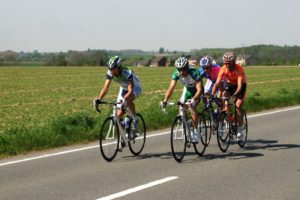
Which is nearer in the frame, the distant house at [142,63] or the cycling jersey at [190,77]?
the cycling jersey at [190,77]

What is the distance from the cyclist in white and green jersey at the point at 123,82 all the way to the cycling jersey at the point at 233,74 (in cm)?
192

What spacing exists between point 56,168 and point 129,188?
6.28 feet

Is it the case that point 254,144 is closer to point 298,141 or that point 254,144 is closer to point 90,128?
point 298,141

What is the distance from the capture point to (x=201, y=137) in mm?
9242

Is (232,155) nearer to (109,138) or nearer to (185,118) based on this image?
(185,118)

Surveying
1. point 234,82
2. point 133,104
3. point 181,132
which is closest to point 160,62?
→ point 234,82

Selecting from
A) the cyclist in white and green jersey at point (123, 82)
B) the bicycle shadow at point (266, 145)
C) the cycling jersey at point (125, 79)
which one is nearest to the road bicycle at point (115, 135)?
the cyclist in white and green jersey at point (123, 82)

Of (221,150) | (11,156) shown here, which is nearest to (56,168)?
(11,156)

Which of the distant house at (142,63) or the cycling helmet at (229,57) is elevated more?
the cycling helmet at (229,57)

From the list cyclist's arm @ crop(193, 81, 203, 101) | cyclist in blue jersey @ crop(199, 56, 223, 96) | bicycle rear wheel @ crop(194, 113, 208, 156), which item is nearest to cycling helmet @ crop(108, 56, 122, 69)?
cyclist's arm @ crop(193, 81, 203, 101)

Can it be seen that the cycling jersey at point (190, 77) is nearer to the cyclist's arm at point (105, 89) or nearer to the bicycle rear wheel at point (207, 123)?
the bicycle rear wheel at point (207, 123)

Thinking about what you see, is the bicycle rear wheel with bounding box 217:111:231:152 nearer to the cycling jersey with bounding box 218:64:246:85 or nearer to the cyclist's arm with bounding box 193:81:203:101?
the cycling jersey with bounding box 218:64:246:85

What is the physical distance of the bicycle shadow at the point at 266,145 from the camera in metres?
10.1

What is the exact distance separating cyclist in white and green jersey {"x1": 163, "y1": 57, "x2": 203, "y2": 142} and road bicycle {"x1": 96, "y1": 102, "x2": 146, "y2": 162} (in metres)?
0.92
